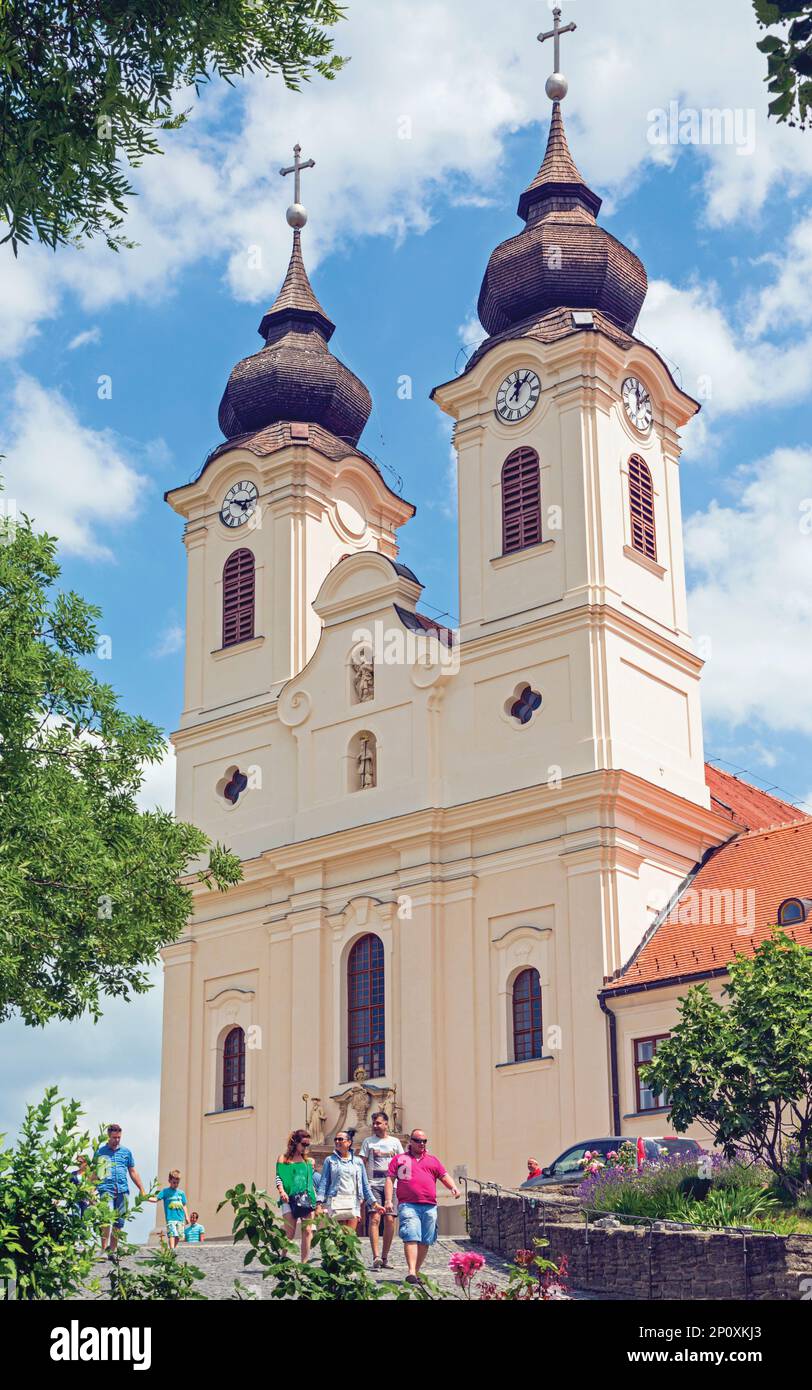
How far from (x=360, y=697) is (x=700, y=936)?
9177 mm

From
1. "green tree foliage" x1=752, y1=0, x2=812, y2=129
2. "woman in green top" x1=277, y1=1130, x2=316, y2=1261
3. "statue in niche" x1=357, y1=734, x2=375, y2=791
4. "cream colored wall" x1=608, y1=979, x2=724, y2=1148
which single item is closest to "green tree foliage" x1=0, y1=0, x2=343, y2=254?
"green tree foliage" x1=752, y1=0, x2=812, y2=129

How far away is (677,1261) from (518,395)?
2309cm

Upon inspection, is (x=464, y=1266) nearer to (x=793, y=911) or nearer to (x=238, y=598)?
(x=793, y=911)

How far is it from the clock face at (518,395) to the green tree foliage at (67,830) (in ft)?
51.2

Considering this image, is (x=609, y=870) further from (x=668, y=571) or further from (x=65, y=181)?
(x=65, y=181)

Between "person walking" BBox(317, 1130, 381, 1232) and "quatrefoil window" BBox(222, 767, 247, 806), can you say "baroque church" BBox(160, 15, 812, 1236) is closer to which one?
"quatrefoil window" BBox(222, 767, 247, 806)

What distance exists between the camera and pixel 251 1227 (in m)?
11.0

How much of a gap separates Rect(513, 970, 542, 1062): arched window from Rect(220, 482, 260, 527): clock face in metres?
13.5

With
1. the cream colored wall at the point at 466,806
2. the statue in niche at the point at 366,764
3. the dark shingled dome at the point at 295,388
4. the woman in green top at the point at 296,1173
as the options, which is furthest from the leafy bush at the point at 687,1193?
the dark shingled dome at the point at 295,388

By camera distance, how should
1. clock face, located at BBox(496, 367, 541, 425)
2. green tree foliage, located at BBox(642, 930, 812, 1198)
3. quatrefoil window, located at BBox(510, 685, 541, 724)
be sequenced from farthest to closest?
clock face, located at BBox(496, 367, 541, 425) → quatrefoil window, located at BBox(510, 685, 541, 724) → green tree foliage, located at BBox(642, 930, 812, 1198)

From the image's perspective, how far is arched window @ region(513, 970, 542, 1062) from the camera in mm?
33906

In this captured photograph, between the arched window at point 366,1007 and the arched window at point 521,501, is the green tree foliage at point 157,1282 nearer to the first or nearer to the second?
the arched window at point 366,1007
